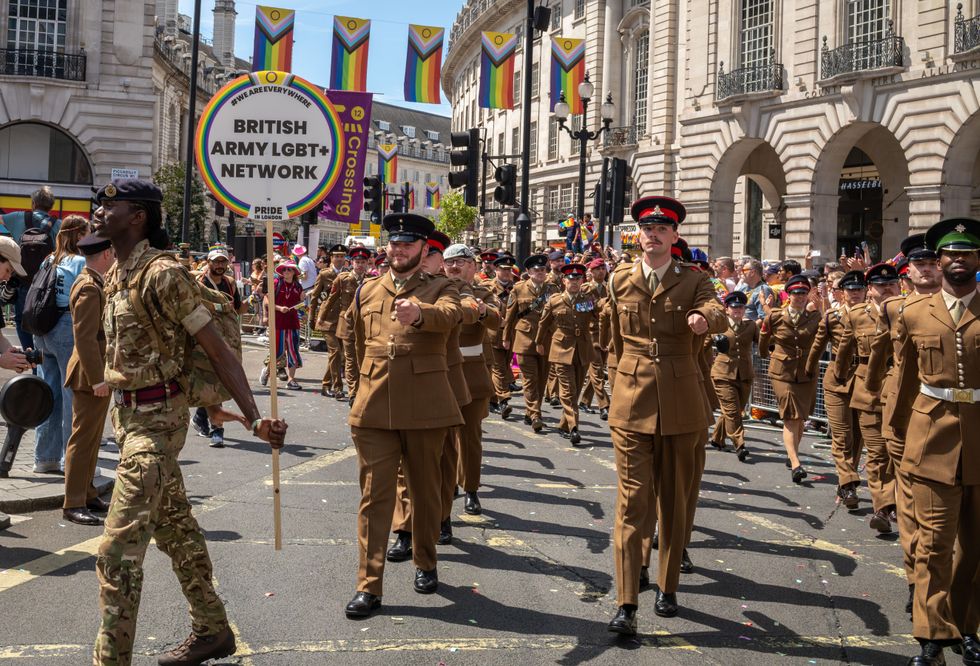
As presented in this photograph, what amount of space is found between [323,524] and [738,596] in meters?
3.00

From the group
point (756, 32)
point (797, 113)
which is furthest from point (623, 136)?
point (797, 113)

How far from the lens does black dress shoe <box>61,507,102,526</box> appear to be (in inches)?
273

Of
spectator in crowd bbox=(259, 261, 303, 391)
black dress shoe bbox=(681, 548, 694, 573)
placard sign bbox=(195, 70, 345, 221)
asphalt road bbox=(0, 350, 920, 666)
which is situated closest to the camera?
asphalt road bbox=(0, 350, 920, 666)

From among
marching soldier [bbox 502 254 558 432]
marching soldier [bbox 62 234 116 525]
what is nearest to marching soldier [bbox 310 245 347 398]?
marching soldier [bbox 502 254 558 432]

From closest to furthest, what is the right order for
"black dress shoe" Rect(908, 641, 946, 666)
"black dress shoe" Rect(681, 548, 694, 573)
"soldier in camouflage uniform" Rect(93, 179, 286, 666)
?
1. "soldier in camouflage uniform" Rect(93, 179, 286, 666)
2. "black dress shoe" Rect(908, 641, 946, 666)
3. "black dress shoe" Rect(681, 548, 694, 573)

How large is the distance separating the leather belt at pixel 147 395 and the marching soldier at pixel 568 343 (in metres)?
7.76

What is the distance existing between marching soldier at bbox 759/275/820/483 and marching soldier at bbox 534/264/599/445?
8.37 ft

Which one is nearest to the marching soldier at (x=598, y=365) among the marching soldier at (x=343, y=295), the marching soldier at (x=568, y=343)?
the marching soldier at (x=568, y=343)

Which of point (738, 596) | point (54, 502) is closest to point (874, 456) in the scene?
point (738, 596)

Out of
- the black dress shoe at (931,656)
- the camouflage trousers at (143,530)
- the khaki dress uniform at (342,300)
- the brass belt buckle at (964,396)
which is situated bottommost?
the black dress shoe at (931,656)

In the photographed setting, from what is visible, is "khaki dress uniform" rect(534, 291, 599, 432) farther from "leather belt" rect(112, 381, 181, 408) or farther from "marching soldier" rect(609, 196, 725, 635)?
"leather belt" rect(112, 381, 181, 408)

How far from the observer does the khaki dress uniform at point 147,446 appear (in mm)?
3990

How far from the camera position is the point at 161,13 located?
73.5m

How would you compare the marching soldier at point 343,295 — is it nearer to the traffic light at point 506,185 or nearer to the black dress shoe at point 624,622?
the traffic light at point 506,185
